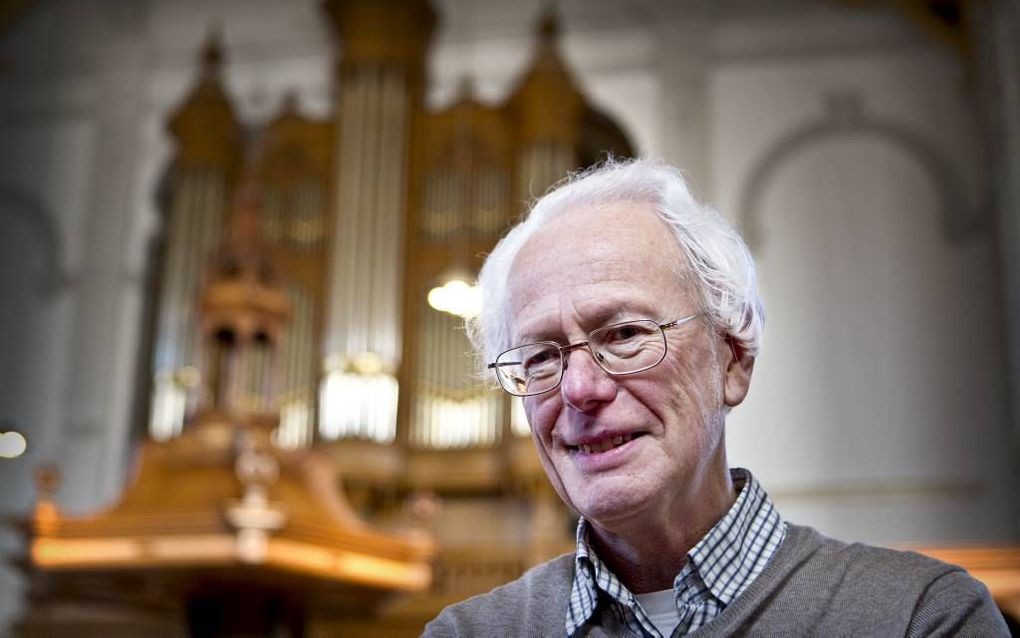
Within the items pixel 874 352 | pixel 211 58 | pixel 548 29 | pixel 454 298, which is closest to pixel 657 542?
pixel 874 352

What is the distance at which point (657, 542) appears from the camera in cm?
141

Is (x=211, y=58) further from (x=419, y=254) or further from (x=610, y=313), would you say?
(x=610, y=313)

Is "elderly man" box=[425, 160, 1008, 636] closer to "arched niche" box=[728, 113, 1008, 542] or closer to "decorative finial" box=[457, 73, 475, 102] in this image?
"arched niche" box=[728, 113, 1008, 542]

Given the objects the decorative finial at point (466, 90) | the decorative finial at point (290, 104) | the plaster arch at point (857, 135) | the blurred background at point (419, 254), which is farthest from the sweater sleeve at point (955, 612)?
the decorative finial at point (290, 104)

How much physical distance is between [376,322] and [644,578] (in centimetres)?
621

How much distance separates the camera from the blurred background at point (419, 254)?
6.43 metres

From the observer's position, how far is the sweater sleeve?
128 centimetres

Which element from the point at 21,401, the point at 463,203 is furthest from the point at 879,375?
the point at 21,401

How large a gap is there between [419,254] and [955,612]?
6747 millimetres

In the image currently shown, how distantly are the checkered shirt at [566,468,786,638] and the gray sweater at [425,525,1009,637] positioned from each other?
0.05 feet

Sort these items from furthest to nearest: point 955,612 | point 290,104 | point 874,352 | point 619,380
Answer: point 290,104 → point 874,352 → point 619,380 → point 955,612

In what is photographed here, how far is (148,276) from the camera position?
27.8ft

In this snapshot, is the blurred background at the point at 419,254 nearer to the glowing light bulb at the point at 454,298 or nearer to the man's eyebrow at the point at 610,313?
the glowing light bulb at the point at 454,298

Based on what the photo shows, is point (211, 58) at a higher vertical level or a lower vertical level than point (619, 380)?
higher
